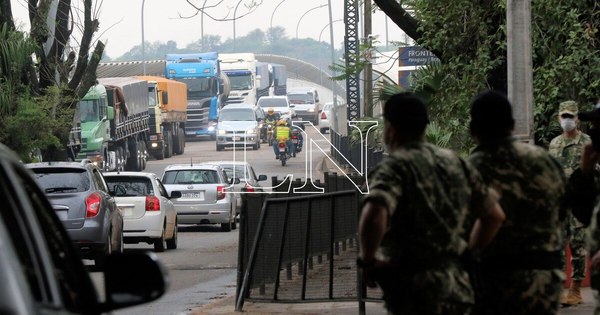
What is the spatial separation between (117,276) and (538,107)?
1319 centimetres

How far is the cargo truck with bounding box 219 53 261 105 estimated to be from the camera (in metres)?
82.0

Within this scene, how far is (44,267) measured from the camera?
357 centimetres

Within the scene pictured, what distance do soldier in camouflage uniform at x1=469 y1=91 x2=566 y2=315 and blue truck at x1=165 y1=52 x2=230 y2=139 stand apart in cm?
6308

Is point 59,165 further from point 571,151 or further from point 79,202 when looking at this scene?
point 571,151

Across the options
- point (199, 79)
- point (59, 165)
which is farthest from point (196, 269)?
point (199, 79)

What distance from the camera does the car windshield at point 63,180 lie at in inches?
757

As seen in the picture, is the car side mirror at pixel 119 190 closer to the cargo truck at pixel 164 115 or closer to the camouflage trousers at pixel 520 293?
the camouflage trousers at pixel 520 293

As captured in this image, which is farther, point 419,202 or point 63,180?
point 63,180

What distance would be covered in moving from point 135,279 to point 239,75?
261ft

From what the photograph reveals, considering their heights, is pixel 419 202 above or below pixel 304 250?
above

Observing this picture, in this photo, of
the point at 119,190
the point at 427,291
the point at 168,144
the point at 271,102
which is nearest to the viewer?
the point at 427,291

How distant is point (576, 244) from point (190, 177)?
18768 millimetres

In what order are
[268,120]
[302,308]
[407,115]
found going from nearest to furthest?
[407,115]
[302,308]
[268,120]

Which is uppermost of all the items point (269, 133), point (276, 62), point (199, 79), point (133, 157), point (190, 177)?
point (276, 62)
